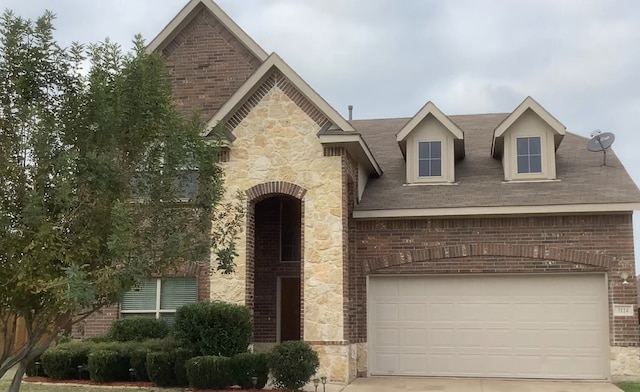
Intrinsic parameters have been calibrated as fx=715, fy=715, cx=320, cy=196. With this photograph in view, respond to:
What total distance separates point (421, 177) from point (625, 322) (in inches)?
232

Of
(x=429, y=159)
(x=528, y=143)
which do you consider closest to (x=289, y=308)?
(x=429, y=159)

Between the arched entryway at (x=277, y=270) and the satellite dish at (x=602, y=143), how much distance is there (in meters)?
7.69

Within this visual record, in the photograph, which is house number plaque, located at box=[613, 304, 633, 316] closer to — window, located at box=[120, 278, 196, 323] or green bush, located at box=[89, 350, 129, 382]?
window, located at box=[120, 278, 196, 323]

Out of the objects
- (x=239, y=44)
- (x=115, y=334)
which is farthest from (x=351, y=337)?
(x=239, y=44)

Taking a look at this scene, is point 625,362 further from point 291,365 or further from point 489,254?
point 291,365

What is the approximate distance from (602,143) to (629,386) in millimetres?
6277

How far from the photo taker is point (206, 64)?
19000 millimetres

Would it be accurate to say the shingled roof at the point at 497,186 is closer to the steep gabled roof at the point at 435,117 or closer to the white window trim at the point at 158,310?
the steep gabled roof at the point at 435,117

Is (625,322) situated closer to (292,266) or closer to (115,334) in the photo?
(292,266)

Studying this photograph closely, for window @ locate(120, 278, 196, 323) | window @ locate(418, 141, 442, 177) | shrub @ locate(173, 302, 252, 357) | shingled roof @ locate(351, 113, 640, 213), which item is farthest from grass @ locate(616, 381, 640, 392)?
window @ locate(120, 278, 196, 323)

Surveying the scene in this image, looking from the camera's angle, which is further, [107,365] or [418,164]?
[418,164]

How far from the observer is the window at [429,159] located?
60.6ft

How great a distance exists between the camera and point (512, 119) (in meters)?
17.8

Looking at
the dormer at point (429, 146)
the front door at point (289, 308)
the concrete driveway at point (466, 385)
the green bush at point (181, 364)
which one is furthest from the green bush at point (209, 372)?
the dormer at point (429, 146)
